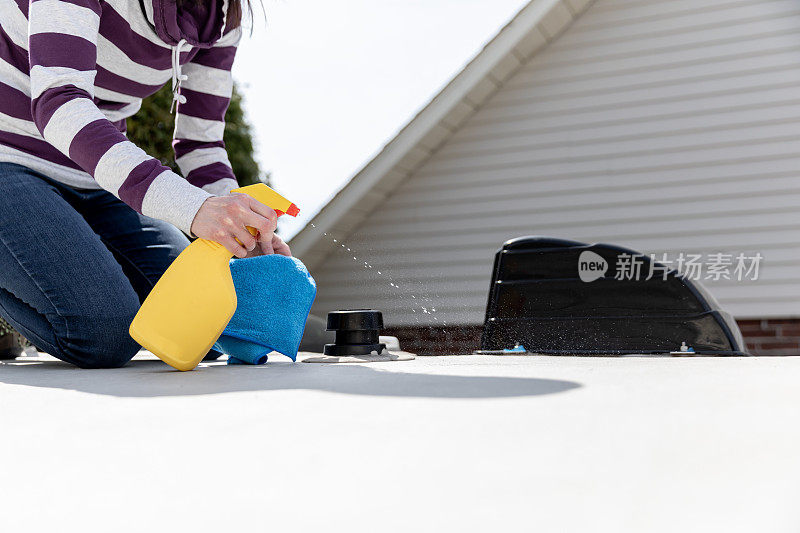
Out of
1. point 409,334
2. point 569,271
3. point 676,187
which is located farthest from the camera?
point 409,334

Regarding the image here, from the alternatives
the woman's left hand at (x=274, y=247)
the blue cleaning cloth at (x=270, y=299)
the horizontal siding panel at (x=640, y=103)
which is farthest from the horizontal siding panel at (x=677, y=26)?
the blue cleaning cloth at (x=270, y=299)

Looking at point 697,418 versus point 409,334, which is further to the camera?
point 409,334

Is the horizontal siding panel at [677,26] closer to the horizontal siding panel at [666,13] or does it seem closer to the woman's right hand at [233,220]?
the horizontal siding panel at [666,13]

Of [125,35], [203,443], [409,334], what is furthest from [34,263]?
[409,334]

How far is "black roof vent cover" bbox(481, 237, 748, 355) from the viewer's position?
228 centimetres

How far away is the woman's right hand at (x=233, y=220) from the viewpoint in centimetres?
140

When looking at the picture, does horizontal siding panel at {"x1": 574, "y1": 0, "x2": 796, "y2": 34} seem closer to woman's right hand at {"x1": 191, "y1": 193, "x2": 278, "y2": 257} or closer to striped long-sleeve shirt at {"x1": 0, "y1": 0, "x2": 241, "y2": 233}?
striped long-sleeve shirt at {"x1": 0, "y1": 0, "x2": 241, "y2": 233}

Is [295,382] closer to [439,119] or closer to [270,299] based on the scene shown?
[270,299]

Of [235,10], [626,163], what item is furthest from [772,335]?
[235,10]

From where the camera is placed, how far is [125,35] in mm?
1854

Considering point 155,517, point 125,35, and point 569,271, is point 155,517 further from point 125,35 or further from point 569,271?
point 569,271

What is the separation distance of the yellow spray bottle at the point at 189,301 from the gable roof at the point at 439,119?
336 cm

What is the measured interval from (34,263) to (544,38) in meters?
4.09

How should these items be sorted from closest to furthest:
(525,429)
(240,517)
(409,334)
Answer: (240,517) < (525,429) < (409,334)
